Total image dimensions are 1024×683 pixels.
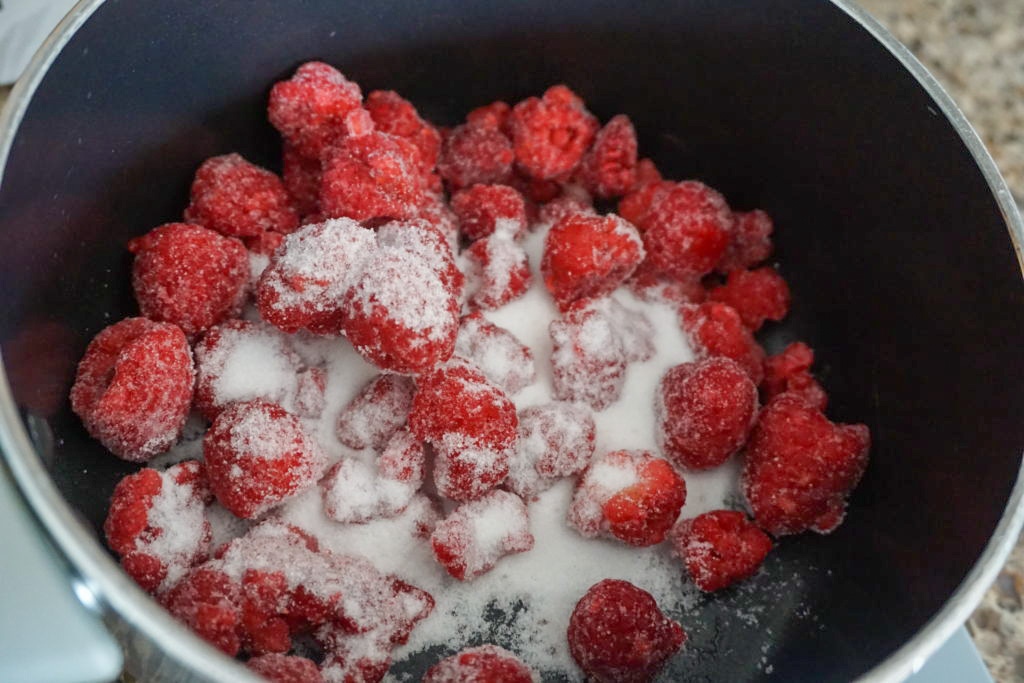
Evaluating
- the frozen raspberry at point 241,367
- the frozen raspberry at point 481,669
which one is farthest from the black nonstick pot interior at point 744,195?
the frozen raspberry at point 481,669

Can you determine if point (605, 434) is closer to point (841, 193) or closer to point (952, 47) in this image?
point (841, 193)

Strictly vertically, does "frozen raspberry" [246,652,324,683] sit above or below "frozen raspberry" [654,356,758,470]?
below

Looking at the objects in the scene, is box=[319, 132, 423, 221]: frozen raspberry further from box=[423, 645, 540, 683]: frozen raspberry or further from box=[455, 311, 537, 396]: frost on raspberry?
box=[423, 645, 540, 683]: frozen raspberry

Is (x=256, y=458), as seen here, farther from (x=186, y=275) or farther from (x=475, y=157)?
(x=475, y=157)

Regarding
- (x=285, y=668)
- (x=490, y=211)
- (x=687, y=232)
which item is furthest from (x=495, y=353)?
(x=285, y=668)

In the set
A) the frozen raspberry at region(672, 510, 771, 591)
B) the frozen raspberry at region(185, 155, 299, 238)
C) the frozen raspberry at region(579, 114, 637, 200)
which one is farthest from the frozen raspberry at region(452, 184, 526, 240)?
the frozen raspberry at region(672, 510, 771, 591)

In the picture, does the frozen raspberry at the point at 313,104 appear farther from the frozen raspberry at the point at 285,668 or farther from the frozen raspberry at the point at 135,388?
the frozen raspberry at the point at 285,668
